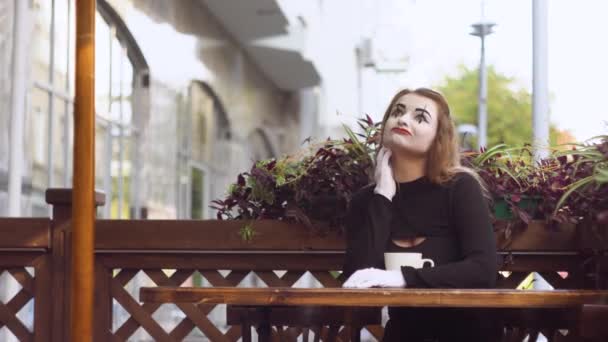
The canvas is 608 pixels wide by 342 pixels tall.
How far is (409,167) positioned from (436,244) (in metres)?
0.28

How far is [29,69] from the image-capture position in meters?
7.47

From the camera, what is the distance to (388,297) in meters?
2.93

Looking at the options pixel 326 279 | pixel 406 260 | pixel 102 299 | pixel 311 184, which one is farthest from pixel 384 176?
pixel 102 299

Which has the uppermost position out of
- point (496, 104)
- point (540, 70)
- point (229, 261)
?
point (496, 104)

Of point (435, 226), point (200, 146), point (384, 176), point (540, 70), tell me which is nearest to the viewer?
point (435, 226)

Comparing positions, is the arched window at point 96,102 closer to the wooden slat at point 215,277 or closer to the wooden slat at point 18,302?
the wooden slat at point 18,302

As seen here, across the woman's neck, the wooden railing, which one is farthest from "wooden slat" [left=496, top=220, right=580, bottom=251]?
the woman's neck

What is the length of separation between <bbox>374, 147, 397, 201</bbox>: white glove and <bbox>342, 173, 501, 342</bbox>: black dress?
23 mm

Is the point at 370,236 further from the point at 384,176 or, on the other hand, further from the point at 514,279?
the point at 514,279

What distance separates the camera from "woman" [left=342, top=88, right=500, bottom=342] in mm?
3412

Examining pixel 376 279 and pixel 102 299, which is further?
pixel 102 299

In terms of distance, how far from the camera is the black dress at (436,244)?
11.2 feet

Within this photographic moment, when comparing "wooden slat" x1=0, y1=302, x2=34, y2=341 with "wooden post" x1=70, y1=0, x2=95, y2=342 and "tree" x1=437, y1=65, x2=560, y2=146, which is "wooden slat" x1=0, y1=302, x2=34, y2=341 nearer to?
"wooden post" x1=70, y1=0, x2=95, y2=342

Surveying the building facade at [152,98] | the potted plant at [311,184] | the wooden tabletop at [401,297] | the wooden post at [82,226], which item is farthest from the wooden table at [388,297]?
the building facade at [152,98]
